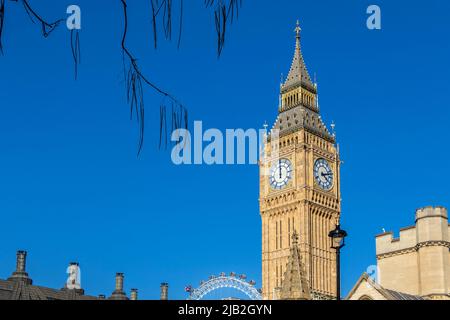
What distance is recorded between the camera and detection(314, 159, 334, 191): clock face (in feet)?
309

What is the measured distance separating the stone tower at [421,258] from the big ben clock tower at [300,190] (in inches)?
1383

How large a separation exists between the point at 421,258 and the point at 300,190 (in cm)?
4019

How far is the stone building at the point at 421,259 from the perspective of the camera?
50.9 m

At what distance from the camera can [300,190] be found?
91812mm

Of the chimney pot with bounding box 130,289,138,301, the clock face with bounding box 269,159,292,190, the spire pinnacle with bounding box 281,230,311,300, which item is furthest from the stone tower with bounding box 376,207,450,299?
the chimney pot with bounding box 130,289,138,301

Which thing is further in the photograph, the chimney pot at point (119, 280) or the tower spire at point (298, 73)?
the tower spire at point (298, 73)

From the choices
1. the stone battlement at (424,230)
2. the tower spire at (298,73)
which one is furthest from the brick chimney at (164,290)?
the stone battlement at (424,230)

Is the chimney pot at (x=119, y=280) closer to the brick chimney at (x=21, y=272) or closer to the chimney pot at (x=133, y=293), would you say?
the chimney pot at (x=133, y=293)

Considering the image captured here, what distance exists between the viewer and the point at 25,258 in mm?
75250

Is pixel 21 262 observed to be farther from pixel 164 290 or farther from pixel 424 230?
pixel 424 230

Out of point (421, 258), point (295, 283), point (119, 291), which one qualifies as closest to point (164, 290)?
point (119, 291)

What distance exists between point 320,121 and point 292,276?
5119cm
